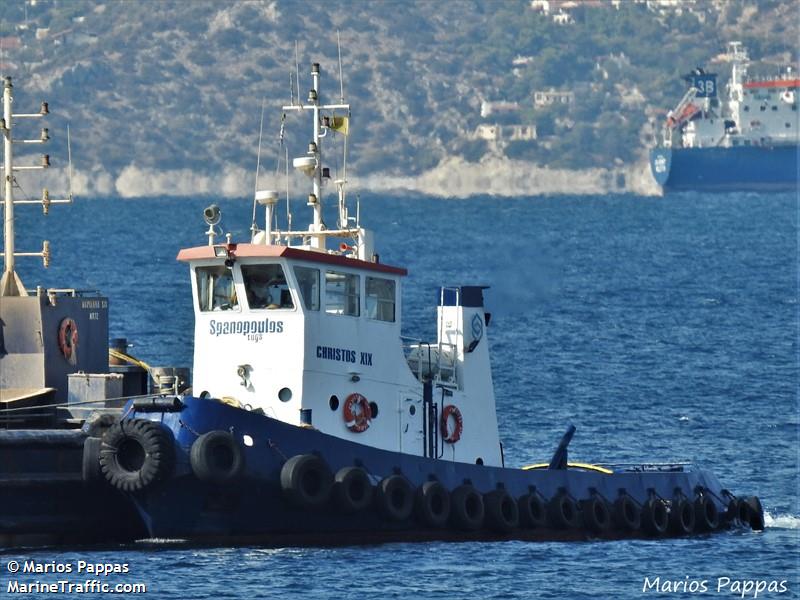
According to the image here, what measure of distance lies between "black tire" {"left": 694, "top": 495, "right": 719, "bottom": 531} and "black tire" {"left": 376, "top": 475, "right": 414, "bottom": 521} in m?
6.99

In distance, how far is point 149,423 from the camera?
34188 millimetres

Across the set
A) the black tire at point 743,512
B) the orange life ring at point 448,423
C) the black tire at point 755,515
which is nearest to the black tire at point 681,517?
the black tire at point 743,512

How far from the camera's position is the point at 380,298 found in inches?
1446

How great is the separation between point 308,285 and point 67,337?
19.6 ft

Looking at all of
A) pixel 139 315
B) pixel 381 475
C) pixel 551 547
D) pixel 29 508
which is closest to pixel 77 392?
pixel 29 508

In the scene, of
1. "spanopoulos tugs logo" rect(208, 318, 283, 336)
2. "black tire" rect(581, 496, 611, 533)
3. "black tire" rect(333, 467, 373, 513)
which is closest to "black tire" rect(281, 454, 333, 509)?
"black tire" rect(333, 467, 373, 513)

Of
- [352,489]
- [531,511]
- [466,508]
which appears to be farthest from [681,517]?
[352,489]

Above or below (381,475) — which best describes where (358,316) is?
above

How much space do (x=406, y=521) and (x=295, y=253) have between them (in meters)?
4.66

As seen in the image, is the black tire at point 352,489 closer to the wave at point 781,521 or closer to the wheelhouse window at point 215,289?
the wheelhouse window at point 215,289

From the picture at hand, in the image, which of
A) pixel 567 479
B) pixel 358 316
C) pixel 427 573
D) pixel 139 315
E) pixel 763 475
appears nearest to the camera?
pixel 427 573

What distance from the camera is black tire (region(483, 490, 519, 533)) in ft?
121

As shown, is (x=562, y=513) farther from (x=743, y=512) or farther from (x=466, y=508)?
(x=743, y=512)

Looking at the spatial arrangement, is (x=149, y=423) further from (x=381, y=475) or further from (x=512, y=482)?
(x=512, y=482)
